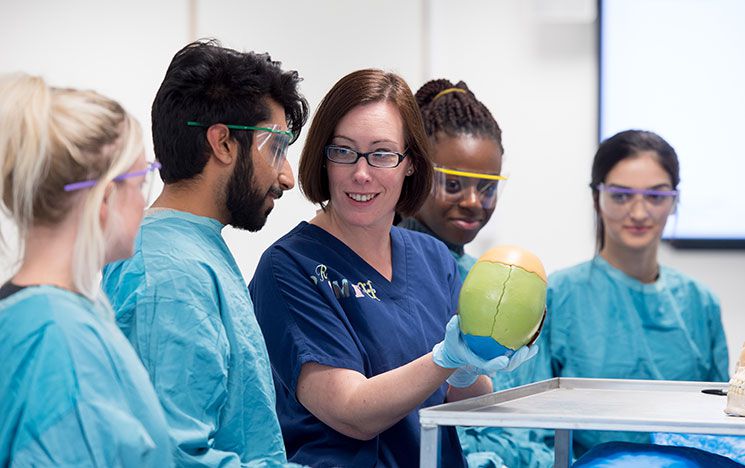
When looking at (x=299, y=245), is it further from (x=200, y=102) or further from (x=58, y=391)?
(x=58, y=391)

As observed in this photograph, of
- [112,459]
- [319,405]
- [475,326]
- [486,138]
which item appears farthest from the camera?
[486,138]

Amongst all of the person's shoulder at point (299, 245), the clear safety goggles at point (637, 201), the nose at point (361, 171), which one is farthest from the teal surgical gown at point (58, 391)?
the clear safety goggles at point (637, 201)

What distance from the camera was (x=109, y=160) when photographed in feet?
4.23

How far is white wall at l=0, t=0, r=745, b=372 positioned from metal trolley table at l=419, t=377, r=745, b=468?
2.14 metres

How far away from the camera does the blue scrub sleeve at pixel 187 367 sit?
Result: 4.81 feet

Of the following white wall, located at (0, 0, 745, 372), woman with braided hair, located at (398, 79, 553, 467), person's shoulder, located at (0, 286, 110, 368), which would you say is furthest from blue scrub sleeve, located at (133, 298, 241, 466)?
white wall, located at (0, 0, 745, 372)

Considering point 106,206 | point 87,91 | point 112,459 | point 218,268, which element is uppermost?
point 87,91

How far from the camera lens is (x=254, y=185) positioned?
1.75 metres

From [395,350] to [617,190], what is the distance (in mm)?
1346

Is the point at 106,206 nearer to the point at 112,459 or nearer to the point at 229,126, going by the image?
the point at 112,459

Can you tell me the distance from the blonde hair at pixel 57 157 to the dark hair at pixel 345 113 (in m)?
0.76

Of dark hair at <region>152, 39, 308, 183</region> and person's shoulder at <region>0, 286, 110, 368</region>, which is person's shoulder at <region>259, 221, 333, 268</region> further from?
person's shoulder at <region>0, 286, 110, 368</region>

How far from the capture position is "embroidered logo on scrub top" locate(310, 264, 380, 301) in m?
1.94

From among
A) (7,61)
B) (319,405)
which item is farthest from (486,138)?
(7,61)
